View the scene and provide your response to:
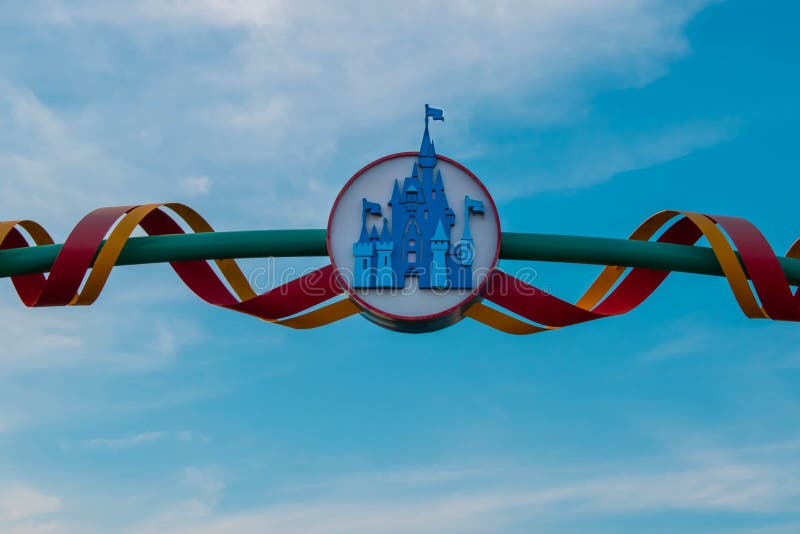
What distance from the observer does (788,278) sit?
489 inches

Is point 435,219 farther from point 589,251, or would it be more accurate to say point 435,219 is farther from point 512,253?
point 589,251

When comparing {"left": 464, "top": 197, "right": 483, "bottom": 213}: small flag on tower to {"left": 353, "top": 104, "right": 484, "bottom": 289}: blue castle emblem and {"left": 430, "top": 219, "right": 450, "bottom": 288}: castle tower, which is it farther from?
{"left": 430, "top": 219, "right": 450, "bottom": 288}: castle tower

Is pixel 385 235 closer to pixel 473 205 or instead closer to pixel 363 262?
pixel 363 262

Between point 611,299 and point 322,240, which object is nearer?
point 322,240

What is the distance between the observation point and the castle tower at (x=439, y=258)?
11438 mm

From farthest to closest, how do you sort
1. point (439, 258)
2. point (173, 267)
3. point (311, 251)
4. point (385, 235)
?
point (173, 267), point (311, 251), point (385, 235), point (439, 258)

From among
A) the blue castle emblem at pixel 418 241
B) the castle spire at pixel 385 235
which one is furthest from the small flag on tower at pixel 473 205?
the castle spire at pixel 385 235

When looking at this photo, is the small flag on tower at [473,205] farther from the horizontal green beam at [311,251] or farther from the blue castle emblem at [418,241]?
the horizontal green beam at [311,251]

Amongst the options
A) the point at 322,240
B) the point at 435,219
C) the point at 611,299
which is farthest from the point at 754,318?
the point at 322,240

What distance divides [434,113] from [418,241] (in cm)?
144

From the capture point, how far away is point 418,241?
38.2 feet

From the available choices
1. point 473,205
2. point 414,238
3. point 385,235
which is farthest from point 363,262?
point 473,205

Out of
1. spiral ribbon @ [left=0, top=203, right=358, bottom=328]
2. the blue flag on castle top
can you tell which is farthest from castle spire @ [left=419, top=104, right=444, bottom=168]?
spiral ribbon @ [left=0, top=203, right=358, bottom=328]

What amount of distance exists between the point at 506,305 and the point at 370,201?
177 centimetres
